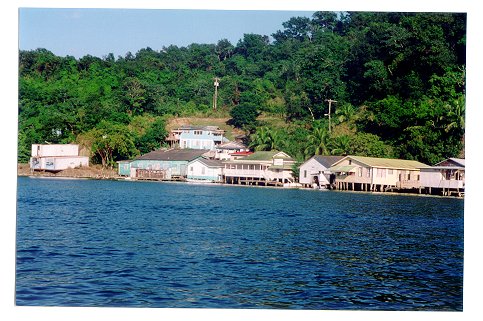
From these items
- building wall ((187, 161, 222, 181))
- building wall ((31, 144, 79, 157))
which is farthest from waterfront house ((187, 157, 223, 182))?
building wall ((31, 144, 79, 157))

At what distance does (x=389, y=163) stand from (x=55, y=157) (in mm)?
6576

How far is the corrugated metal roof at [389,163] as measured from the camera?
14312 millimetres

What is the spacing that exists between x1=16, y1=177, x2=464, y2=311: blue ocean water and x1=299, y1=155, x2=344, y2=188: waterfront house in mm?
2765

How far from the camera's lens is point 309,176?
52.5 feet

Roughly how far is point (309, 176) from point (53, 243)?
8.96m

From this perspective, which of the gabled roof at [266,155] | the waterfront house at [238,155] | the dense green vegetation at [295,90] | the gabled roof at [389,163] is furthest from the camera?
the waterfront house at [238,155]

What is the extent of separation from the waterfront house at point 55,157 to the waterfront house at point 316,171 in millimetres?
4779

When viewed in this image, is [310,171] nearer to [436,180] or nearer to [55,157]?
[436,180]

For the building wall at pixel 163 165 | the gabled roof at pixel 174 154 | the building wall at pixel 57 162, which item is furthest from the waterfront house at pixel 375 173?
the building wall at pixel 57 162

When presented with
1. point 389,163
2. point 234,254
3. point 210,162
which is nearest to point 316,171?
point 389,163

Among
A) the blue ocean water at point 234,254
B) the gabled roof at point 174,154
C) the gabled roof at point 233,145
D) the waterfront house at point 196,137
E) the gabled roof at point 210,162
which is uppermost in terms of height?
the waterfront house at point 196,137

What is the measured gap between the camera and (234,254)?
7582mm

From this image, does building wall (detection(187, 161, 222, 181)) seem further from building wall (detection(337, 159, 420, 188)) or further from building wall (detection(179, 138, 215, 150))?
building wall (detection(337, 159, 420, 188))

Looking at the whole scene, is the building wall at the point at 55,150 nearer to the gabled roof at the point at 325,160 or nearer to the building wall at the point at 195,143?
the building wall at the point at 195,143
